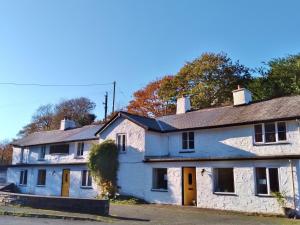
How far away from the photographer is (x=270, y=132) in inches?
808

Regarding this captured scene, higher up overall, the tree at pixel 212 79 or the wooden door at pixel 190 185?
the tree at pixel 212 79

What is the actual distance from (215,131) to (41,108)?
51.3m

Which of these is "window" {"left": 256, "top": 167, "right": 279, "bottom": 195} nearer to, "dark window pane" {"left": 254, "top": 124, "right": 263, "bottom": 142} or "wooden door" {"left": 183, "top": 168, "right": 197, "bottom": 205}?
"dark window pane" {"left": 254, "top": 124, "right": 263, "bottom": 142}

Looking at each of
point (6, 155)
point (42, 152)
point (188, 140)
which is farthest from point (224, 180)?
point (6, 155)

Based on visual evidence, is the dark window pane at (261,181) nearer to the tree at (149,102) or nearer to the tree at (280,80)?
the tree at (280,80)

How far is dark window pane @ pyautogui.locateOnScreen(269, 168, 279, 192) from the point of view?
61.2 feet

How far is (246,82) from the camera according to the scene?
1629 inches

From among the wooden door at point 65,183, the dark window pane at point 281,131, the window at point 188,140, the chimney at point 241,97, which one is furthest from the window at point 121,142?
the dark window pane at point 281,131

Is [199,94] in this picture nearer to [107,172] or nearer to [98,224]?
[107,172]

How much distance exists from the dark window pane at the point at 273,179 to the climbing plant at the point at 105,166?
40.6 feet

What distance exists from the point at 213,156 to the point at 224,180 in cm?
188

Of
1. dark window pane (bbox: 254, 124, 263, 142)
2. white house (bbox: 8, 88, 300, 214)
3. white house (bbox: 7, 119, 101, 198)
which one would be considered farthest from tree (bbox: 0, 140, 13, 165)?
dark window pane (bbox: 254, 124, 263, 142)

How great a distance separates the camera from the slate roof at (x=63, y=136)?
32022mm

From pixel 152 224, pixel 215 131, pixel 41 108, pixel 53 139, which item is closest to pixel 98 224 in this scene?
pixel 152 224
